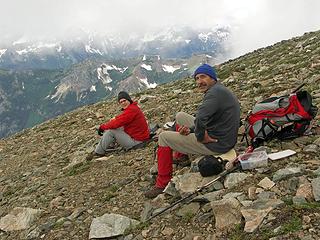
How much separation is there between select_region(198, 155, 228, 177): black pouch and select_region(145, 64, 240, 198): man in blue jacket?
0.56 m

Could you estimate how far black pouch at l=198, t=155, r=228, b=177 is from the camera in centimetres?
943

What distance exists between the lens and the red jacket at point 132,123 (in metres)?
14.4

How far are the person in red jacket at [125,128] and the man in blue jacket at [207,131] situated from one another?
4.14 m

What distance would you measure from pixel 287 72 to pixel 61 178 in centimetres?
1220

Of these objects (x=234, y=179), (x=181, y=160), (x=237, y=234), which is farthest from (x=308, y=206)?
(x=181, y=160)

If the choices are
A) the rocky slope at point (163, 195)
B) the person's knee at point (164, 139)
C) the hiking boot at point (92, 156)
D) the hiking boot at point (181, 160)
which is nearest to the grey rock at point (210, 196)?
the rocky slope at point (163, 195)

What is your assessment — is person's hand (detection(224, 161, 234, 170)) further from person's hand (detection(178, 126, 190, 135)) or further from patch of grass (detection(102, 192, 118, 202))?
patch of grass (detection(102, 192, 118, 202))

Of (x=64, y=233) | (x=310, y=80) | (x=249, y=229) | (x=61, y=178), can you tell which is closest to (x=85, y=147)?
(x=61, y=178)

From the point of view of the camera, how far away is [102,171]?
13.0m

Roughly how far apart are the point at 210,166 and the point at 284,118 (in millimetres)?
2389

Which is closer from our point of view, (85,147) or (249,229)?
(249,229)

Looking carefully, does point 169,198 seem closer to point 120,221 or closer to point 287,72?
point 120,221

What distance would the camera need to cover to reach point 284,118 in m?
10.4

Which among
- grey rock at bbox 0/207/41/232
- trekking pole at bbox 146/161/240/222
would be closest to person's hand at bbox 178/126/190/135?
trekking pole at bbox 146/161/240/222
